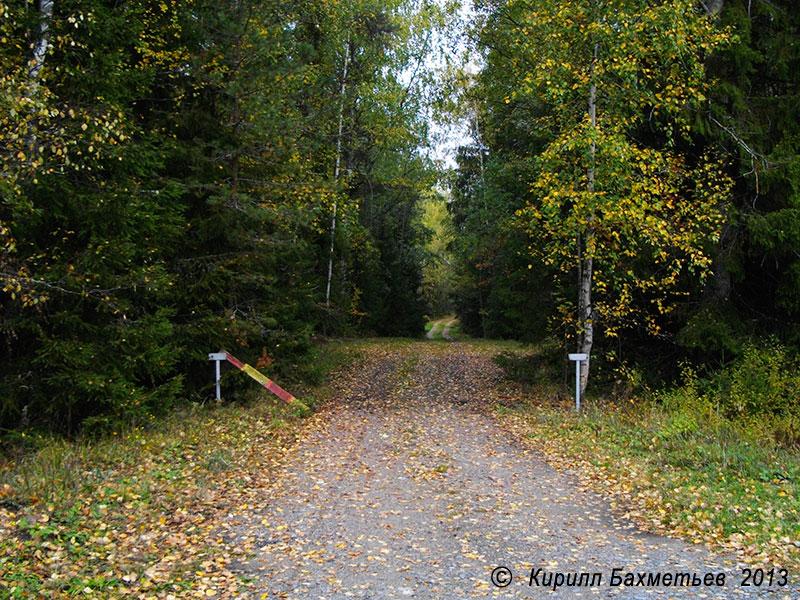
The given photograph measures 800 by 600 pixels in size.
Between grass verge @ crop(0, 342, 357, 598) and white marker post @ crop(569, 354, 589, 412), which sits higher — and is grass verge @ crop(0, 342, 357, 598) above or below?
below

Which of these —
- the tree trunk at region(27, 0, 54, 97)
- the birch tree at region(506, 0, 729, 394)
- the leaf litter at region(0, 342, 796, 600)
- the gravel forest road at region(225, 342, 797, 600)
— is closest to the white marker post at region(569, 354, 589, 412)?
the birch tree at region(506, 0, 729, 394)

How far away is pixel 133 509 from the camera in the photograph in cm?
604

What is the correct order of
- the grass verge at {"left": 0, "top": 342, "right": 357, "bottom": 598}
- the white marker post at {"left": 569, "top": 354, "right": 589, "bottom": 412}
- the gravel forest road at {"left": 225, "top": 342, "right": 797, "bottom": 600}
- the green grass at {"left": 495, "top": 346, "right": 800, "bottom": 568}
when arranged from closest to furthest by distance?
1. the grass verge at {"left": 0, "top": 342, "right": 357, "bottom": 598}
2. the gravel forest road at {"left": 225, "top": 342, "right": 797, "bottom": 600}
3. the green grass at {"left": 495, "top": 346, "right": 800, "bottom": 568}
4. the white marker post at {"left": 569, "top": 354, "right": 589, "bottom": 412}

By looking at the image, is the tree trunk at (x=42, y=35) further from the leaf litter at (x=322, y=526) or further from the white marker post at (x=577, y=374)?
the white marker post at (x=577, y=374)

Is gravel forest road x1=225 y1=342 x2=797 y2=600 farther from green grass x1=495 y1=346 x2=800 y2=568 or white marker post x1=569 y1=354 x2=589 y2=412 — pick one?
white marker post x1=569 y1=354 x2=589 y2=412

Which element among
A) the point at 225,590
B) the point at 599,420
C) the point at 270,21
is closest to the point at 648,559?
the point at 225,590

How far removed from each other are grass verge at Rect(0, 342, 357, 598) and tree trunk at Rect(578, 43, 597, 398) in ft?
20.6

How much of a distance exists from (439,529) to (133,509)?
315cm

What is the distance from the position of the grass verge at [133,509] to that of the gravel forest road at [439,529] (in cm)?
42

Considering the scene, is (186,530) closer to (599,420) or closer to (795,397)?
(599,420)

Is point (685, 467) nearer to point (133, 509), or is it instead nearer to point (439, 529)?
point (439, 529)

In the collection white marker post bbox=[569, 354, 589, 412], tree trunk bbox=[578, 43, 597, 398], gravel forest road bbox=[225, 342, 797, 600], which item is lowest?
gravel forest road bbox=[225, 342, 797, 600]

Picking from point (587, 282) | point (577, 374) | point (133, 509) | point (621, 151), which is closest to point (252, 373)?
point (133, 509)

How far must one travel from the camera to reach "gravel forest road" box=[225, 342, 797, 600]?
4785 mm
